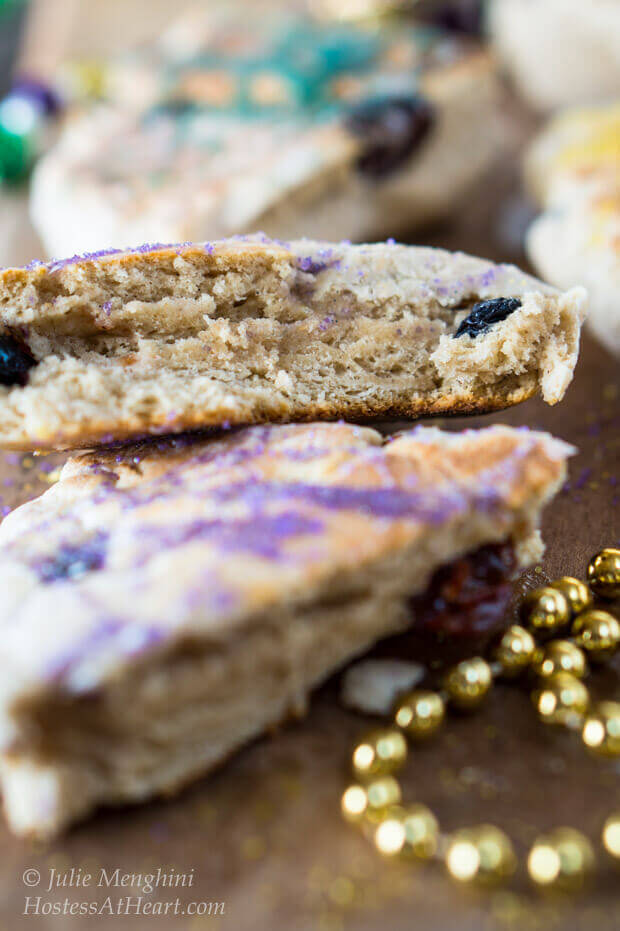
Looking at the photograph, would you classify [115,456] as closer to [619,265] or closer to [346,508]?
[346,508]

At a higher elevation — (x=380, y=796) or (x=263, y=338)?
(x=263, y=338)

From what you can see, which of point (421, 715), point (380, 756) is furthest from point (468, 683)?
point (380, 756)

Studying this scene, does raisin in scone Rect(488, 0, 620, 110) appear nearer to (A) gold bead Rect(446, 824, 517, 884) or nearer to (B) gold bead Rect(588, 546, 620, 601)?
(B) gold bead Rect(588, 546, 620, 601)

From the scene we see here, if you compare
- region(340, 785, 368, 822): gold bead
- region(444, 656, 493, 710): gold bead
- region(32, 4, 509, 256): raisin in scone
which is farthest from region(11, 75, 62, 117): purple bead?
region(340, 785, 368, 822): gold bead

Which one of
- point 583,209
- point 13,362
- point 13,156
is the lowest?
point 583,209

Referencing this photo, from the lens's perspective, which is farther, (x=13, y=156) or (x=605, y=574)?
(x=13, y=156)

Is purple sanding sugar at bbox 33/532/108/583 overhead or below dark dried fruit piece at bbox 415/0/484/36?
below

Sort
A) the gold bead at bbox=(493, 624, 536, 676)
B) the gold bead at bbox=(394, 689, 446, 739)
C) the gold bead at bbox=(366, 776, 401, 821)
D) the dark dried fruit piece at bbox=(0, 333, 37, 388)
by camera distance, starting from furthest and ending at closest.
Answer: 1. the dark dried fruit piece at bbox=(0, 333, 37, 388)
2. the gold bead at bbox=(493, 624, 536, 676)
3. the gold bead at bbox=(394, 689, 446, 739)
4. the gold bead at bbox=(366, 776, 401, 821)

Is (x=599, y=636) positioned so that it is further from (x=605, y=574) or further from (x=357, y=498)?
(x=357, y=498)
